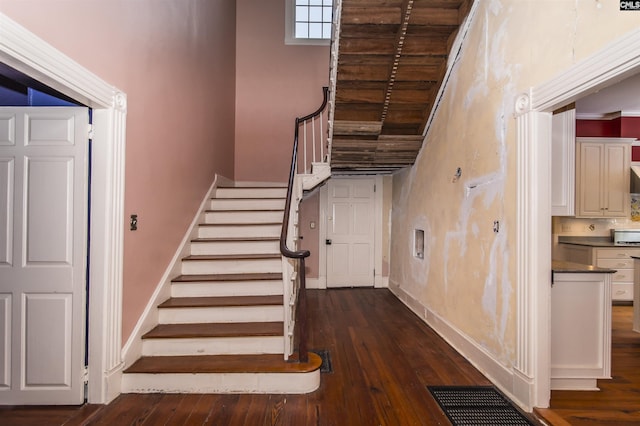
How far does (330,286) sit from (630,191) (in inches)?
194

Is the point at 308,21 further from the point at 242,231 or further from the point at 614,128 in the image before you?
the point at 614,128

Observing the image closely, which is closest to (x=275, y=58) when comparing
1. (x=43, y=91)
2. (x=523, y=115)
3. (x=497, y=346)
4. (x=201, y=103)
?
(x=201, y=103)

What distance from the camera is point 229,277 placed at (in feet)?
11.3

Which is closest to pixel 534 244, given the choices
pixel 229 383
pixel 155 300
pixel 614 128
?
pixel 229 383

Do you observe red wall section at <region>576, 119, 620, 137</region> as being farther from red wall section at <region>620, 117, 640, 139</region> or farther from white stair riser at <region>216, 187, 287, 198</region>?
white stair riser at <region>216, 187, 287, 198</region>

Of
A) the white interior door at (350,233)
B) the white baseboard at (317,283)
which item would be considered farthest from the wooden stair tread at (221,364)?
the white interior door at (350,233)

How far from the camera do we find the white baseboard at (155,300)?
2.60 m

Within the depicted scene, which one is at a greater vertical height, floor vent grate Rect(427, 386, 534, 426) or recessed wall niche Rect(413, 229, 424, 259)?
recessed wall niche Rect(413, 229, 424, 259)

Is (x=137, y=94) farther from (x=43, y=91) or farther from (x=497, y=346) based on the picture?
(x=497, y=346)

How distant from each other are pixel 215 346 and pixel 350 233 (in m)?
3.69

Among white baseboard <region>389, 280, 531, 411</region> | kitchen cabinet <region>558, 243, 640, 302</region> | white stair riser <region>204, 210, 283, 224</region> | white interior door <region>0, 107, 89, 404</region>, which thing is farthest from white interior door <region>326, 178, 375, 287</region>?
white interior door <region>0, 107, 89, 404</region>

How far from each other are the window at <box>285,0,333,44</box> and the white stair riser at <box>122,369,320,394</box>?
Answer: 5.73m

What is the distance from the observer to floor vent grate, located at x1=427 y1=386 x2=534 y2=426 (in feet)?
7.04

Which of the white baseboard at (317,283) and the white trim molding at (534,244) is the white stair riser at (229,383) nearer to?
the white trim molding at (534,244)
